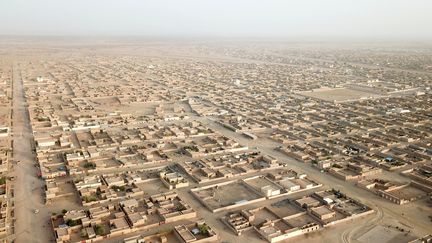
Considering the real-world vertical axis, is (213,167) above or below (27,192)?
above

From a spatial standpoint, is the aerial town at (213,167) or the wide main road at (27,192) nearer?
the wide main road at (27,192)

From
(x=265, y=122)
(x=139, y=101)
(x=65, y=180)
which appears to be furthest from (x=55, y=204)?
(x=139, y=101)

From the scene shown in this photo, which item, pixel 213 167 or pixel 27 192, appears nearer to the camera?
pixel 27 192

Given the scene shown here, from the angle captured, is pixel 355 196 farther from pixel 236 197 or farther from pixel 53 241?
pixel 53 241

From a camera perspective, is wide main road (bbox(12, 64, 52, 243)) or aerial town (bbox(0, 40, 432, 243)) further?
aerial town (bbox(0, 40, 432, 243))
